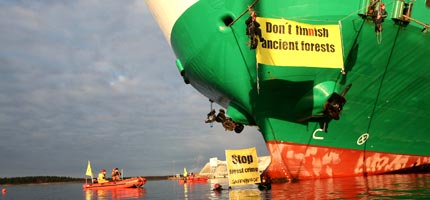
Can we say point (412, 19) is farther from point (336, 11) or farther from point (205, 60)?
point (205, 60)

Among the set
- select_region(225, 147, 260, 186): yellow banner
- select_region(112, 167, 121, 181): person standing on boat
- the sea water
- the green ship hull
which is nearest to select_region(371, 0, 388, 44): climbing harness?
the green ship hull

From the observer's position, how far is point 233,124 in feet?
65.3

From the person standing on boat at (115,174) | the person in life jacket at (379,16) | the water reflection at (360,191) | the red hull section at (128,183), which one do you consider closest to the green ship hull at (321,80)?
the person in life jacket at (379,16)

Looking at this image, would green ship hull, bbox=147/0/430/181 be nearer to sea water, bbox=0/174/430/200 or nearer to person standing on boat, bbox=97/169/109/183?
sea water, bbox=0/174/430/200

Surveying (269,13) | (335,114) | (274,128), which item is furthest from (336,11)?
(274,128)

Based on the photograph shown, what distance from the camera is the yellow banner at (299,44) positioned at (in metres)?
15.2

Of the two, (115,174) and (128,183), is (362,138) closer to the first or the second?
(128,183)

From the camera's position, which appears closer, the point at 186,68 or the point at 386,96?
the point at 386,96

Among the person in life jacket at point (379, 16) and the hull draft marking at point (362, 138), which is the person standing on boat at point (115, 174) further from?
the person in life jacket at point (379, 16)

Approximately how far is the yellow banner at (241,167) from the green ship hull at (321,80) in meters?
1.82

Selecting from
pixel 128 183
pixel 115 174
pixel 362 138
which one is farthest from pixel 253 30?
pixel 115 174

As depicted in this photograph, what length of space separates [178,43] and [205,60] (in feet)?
7.20

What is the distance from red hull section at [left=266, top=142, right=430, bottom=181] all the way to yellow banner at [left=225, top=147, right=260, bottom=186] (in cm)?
180

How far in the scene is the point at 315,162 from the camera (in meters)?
17.7
